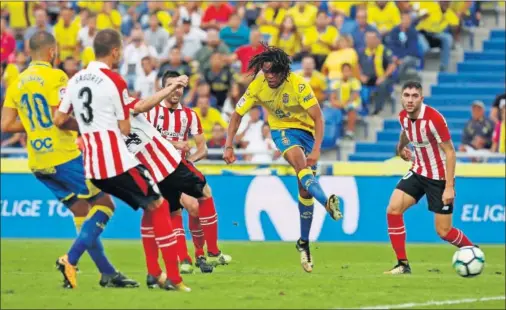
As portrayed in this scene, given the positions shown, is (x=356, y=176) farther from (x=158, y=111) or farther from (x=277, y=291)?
(x=277, y=291)

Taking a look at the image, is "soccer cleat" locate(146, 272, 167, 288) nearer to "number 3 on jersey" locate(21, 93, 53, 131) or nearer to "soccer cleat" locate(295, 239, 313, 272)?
"number 3 on jersey" locate(21, 93, 53, 131)

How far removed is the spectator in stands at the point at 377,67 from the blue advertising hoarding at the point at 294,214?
376cm

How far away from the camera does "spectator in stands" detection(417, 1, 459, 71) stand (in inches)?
964

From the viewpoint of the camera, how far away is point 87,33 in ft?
83.5

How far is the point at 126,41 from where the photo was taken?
84.5ft

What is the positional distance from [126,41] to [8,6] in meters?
2.86

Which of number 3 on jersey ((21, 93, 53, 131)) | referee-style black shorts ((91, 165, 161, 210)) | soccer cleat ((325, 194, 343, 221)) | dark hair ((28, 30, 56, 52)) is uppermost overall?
dark hair ((28, 30, 56, 52))

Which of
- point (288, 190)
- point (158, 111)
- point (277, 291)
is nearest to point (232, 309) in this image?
point (277, 291)

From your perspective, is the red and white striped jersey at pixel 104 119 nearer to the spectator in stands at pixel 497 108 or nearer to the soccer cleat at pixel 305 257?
the soccer cleat at pixel 305 257

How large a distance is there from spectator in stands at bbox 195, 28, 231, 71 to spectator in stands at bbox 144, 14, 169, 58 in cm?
135

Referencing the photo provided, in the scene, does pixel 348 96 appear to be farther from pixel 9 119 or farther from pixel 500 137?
pixel 9 119

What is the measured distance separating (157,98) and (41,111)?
1.73 metres

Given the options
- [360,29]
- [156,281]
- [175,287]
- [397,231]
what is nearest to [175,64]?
[360,29]

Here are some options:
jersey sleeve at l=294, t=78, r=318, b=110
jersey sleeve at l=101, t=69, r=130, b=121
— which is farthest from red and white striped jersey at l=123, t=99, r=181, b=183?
jersey sleeve at l=294, t=78, r=318, b=110
